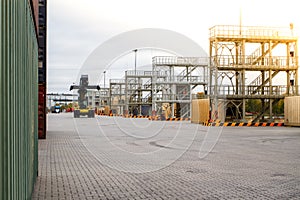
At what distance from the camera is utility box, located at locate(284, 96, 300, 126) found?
1315 inches

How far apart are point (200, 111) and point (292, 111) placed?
8420 millimetres

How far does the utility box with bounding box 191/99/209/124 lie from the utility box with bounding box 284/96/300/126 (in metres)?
6.68

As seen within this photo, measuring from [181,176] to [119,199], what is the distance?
2.82m

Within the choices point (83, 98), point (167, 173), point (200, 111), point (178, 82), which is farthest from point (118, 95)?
point (167, 173)

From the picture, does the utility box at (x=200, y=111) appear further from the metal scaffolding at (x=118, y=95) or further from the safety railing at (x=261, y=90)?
the metal scaffolding at (x=118, y=95)

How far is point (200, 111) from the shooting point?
39.2m

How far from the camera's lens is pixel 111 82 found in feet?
268

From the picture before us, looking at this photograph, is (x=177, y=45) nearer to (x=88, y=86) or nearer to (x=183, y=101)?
(x=183, y=101)

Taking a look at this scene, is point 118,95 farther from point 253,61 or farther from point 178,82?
point 253,61

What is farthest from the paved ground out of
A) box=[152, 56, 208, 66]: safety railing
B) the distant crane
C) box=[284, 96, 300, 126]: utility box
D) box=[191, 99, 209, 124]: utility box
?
the distant crane

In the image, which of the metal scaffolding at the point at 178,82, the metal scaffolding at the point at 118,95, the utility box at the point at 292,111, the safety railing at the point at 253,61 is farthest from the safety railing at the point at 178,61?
the metal scaffolding at the point at 118,95

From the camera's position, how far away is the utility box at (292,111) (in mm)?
33406

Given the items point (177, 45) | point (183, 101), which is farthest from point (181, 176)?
point (183, 101)

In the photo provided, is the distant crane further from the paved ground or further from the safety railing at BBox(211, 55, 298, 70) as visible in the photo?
the paved ground
